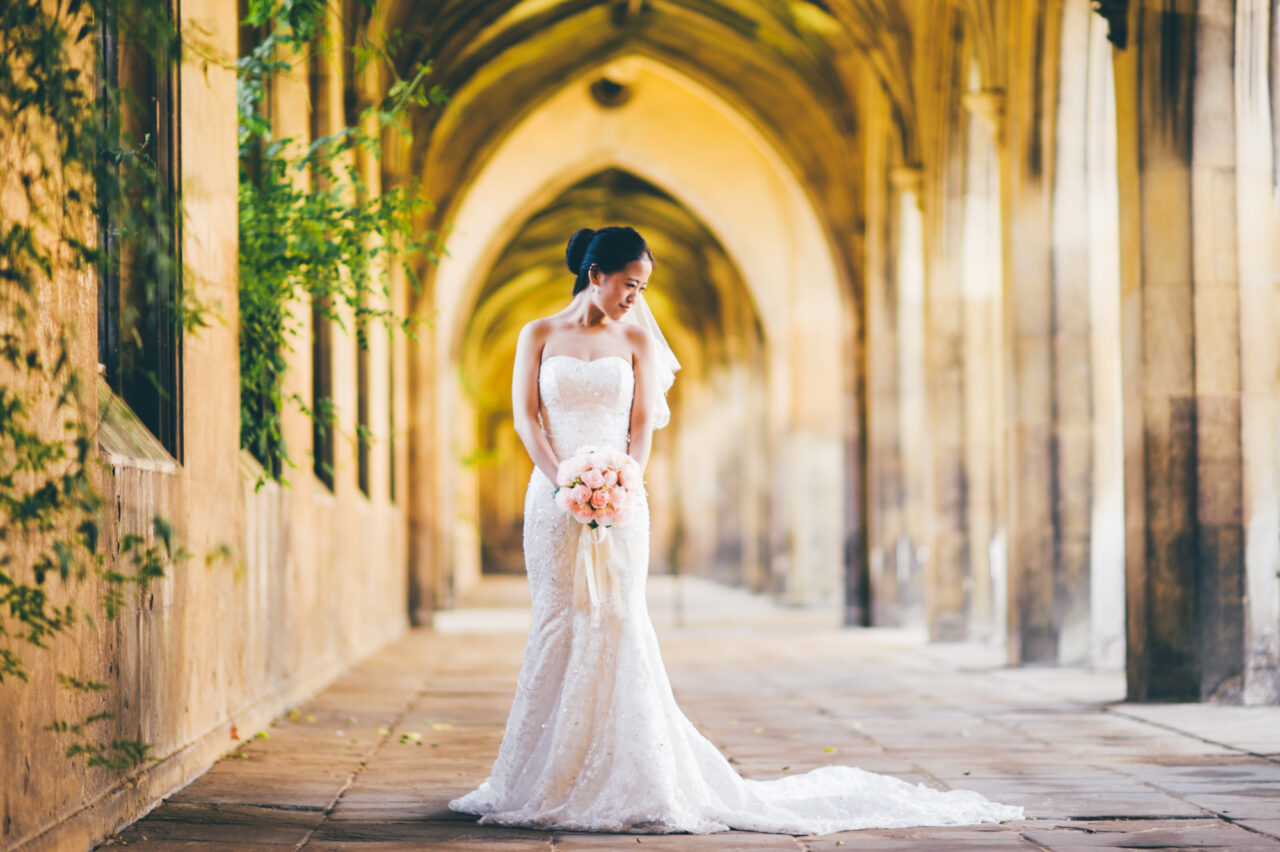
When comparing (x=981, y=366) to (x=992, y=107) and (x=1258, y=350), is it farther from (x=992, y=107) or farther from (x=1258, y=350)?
(x=1258, y=350)

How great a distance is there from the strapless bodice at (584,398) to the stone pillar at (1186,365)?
4028mm

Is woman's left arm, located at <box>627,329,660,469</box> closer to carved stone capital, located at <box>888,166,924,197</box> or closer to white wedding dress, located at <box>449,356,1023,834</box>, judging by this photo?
white wedding dress, located at <box>449,356,1023,834</box>

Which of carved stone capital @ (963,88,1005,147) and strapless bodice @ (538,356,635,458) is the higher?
carved stone capital @ (963,88,1005,147)

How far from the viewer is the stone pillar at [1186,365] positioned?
25.1 ft

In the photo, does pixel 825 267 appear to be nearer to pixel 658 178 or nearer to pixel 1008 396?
pixel 658 178

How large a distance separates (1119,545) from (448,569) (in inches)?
487

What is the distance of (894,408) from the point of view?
15.7 meters

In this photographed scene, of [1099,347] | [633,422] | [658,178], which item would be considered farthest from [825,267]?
[633,422]

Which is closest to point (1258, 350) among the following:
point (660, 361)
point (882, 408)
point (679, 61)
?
point (660, 361)

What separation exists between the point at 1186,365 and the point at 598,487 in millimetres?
4364

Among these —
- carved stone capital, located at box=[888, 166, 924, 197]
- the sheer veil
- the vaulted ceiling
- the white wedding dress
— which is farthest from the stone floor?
the vaulted ceiling

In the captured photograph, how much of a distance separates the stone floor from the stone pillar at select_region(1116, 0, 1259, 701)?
388 millimetres

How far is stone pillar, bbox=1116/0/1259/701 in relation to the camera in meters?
7.66

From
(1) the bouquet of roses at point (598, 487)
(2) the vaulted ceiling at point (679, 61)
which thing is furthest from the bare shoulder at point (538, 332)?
(2) the vaulted ceiling at point (679, 61)
